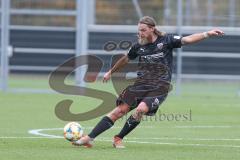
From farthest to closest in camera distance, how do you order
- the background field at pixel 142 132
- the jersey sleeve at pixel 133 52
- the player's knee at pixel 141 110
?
the jersey sleeve at pixel 133 52
the player's knee at pixel 141 110
the background field at pixel 142 132

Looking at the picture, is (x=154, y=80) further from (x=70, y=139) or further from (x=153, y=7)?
(x=153, y=7)

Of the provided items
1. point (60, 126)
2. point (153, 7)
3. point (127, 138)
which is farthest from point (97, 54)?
point (127, 138)

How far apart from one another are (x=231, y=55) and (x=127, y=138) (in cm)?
1266

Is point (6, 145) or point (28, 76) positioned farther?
point (28, 76)

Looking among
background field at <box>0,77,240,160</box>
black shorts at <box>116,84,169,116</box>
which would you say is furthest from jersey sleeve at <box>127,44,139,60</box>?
background field at <box>0,77,240,160</box>

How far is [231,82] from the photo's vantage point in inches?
1072

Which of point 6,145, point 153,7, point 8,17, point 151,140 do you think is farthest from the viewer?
point 153,7

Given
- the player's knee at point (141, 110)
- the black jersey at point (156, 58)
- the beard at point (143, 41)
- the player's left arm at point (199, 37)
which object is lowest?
the player's knee at point (141, 110)

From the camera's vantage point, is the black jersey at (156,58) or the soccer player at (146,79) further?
the black jersey at (156,58)

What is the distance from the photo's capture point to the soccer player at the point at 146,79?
37.8 ft

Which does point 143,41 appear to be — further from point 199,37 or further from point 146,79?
point 199,37

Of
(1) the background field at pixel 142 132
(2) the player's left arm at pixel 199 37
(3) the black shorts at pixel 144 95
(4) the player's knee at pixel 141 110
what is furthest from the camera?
(3) the black shorts at pixel 144 95

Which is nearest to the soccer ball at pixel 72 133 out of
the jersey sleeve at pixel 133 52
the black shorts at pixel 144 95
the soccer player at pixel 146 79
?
the soccer player at pixel 146 79

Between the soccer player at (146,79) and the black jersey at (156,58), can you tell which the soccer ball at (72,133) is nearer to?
the soccer player at (146,79)
